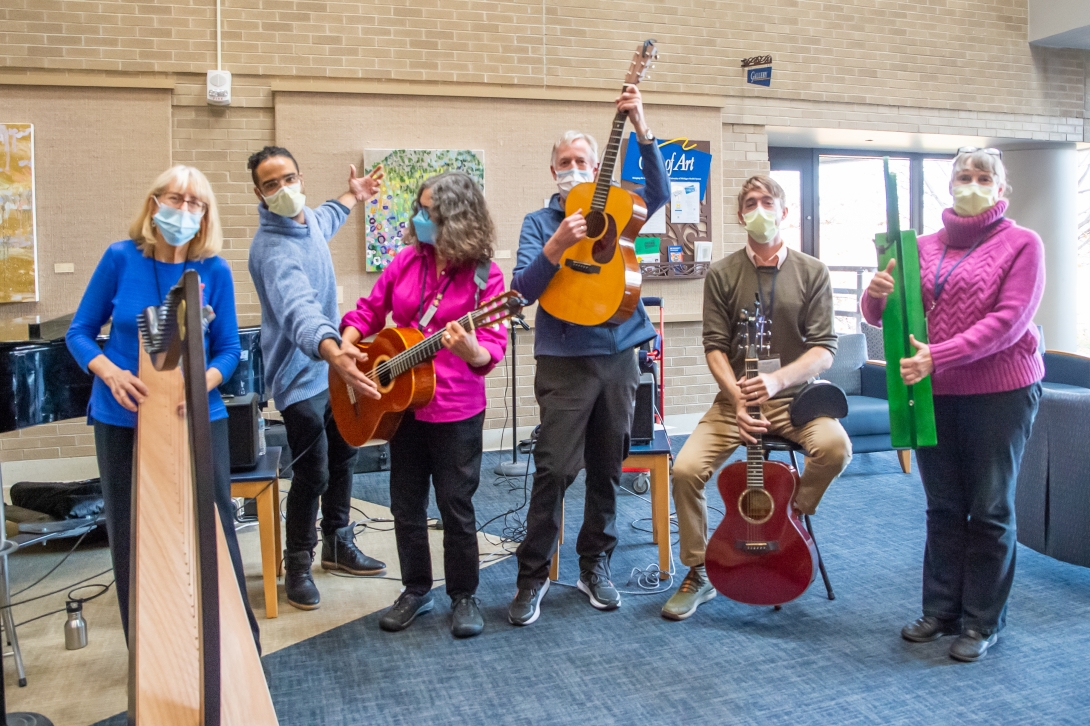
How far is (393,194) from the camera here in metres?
6.32

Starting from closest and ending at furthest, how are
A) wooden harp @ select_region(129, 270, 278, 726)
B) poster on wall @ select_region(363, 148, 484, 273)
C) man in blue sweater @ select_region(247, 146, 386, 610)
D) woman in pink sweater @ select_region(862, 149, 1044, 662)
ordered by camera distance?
1. wooden harp @ select_region(129, 270, 278, 726)
2. woman in pink sweater @ select_region(862, 149, 1044, 662)
3. man in blue sweater @ select_region(247, 146, 386, 610)
4. poster on wall @ select_region(363, 148, 484, 273)

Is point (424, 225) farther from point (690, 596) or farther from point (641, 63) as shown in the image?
point (690, 596)

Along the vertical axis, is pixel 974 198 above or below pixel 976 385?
above

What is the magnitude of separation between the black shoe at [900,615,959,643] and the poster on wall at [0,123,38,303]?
5.54m

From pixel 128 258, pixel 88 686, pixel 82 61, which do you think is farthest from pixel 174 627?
pixel 82 61

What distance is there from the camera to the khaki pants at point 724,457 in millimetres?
3141

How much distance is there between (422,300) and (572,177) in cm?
71

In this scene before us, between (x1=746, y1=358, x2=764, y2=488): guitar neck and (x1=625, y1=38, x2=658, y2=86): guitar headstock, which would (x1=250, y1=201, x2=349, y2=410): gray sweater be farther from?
(x1=746, y1=358, x2=764, y2=488): guitar neck

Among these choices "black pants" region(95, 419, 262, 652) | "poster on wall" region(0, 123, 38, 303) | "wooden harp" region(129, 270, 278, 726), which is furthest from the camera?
"poster on wall" region(0, 123, 38, 303)

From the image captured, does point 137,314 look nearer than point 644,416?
Yes

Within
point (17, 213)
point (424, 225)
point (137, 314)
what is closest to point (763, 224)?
point (424, 225)

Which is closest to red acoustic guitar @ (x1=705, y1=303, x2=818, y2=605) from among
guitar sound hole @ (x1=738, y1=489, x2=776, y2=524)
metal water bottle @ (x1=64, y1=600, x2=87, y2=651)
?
guitar sound hole @ (x1=738, y1=489, x2=776, y2=524)

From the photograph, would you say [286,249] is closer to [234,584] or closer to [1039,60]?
[234,584]

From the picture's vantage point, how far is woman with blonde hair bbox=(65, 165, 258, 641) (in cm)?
241
